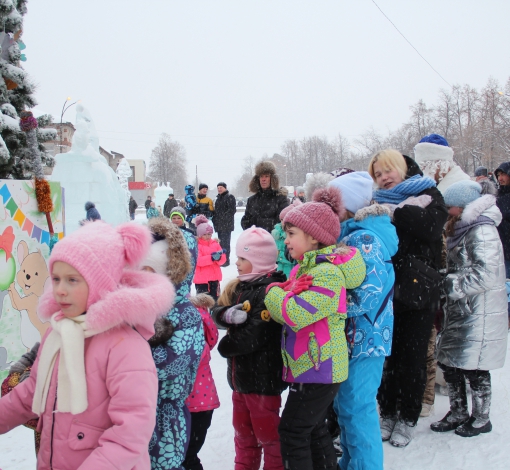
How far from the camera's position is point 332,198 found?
2.79 meters

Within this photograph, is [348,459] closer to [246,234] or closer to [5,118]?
[246,234]

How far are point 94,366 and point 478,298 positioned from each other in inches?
117

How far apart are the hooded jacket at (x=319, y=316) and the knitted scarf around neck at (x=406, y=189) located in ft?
3.04

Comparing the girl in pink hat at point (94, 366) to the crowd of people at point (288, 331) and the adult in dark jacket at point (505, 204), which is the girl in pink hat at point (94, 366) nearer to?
the crowd of people at point (288, 331)

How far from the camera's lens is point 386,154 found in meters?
3.35

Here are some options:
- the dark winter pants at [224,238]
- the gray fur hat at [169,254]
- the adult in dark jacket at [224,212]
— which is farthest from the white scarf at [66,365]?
the dark winter pants at [224,238]

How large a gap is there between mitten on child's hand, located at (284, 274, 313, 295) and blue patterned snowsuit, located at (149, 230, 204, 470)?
1.81 ft

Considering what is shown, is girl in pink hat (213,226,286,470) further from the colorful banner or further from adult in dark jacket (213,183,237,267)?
adult in dark jacket (213,183,237,267)

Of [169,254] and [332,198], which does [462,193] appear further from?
[169,254]

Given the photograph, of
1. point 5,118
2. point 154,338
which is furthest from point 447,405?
point 5,118

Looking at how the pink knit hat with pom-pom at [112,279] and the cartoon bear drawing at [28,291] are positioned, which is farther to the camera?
the cartoon bear drawing at [28,291]

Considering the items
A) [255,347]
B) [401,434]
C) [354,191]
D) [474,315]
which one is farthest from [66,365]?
[474,315]

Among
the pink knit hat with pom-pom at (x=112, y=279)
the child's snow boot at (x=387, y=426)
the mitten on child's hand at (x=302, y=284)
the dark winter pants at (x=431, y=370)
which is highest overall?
the pink knit hat with pom-pom at (x=112, y=279)

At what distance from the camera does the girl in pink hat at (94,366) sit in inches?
62.6
